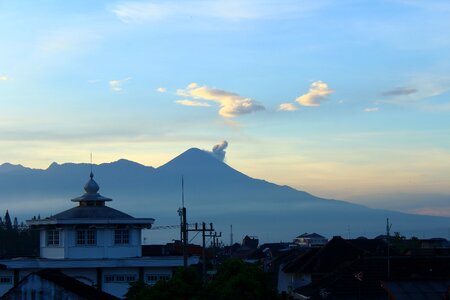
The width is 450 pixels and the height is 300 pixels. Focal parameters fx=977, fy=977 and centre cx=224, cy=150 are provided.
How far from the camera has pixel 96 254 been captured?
4416 centimetres

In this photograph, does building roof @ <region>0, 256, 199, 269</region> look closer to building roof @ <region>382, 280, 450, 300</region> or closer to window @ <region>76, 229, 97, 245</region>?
window @ <region>76, 229, 97, 245</region>

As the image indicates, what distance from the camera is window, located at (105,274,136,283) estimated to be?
4434cm

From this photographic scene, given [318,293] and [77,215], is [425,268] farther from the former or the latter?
[77,215]

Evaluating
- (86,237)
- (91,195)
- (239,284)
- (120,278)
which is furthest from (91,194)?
(239,284)

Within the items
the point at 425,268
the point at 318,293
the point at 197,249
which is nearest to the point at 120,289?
the point at 318,293

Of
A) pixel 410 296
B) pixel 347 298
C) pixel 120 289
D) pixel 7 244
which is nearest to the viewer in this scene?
pixel 410 296

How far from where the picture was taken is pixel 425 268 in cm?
4103

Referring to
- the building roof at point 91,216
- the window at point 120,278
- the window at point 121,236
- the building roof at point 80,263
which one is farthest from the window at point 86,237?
the window at point 120,278

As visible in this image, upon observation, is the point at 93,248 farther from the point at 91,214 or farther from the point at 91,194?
the point at 91,194

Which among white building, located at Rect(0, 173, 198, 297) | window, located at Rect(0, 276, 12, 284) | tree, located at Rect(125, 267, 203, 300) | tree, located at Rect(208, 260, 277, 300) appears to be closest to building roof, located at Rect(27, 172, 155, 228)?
white building, located at Rect(0, 173, 198, 297)

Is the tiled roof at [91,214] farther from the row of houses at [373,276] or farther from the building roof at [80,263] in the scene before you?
the row of houses at [373,276]

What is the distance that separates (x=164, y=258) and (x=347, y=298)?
9.42 m

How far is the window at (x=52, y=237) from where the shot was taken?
147 feet

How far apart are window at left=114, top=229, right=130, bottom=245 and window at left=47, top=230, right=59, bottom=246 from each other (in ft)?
8.93
